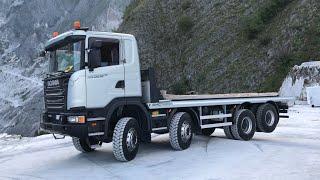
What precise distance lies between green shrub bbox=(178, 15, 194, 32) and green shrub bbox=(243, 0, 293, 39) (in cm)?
829

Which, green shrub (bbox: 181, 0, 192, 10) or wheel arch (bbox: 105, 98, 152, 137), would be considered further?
green shrub (bbox: 181, 0, 192, 10)

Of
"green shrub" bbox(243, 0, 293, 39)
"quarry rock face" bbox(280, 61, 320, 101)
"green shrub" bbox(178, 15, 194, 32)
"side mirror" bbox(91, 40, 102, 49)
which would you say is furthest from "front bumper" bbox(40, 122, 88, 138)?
"green shrub" bbox(178, 15, 194, 32)

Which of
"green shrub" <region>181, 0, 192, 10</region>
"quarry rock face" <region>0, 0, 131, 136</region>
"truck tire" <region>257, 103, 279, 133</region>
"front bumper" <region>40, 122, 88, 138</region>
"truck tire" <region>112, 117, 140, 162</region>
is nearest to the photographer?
"front bumper" <region>40, 122, 88, 138</region>

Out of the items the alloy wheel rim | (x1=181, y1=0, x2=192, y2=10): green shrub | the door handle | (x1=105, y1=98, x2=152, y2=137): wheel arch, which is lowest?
the alloy wheel rim

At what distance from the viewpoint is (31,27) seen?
99.6 metres

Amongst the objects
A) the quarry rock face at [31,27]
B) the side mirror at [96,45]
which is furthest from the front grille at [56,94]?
the quarry rock face at [31,27]

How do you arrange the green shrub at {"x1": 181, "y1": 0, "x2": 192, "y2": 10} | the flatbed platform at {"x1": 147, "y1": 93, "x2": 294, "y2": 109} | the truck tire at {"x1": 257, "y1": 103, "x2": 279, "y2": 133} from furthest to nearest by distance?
1. the green shrub at {"x1": 181, "y1": 0, "x2": 192, "y2": 10}
2. the truck tire at {"x1": 257, "y1": 103, "x2": 279, "y2": 133}
3. the flatbed platform at {"x1": 147, "y1": 93, "x2": 294, "y2": 109}

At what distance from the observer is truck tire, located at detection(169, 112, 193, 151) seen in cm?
1128

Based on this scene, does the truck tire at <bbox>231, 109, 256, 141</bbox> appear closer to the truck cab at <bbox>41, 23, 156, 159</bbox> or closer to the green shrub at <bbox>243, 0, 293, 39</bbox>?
the truck cab at <bbox>41, 23, 156, 159</bbox>

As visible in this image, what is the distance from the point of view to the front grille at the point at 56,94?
9.79 m

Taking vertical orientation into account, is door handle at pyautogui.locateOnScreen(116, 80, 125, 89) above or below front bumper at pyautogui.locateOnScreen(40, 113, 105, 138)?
above

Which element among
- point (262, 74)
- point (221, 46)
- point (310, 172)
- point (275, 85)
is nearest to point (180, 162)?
point (310, 172)

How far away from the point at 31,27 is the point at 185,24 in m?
58.4

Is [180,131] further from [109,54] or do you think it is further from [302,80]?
[302,80]
